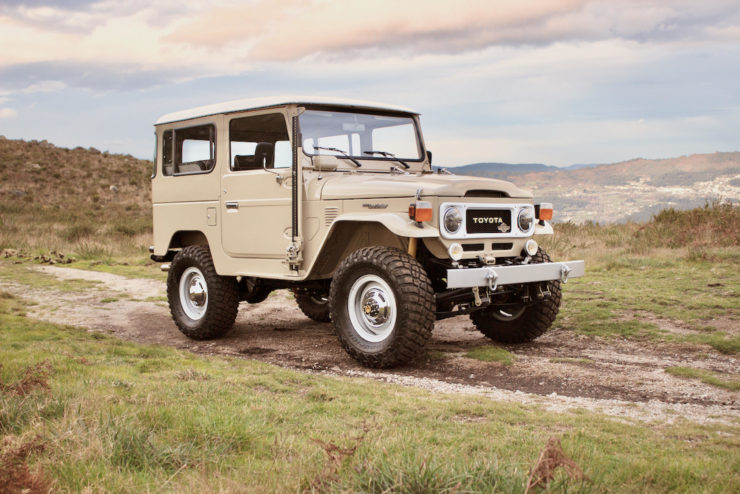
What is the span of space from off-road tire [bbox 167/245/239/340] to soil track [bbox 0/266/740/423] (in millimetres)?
155

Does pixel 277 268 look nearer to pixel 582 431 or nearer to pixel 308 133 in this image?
pixel 308 133

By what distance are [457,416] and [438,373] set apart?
1.86m

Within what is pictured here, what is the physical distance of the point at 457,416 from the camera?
4.54 meters

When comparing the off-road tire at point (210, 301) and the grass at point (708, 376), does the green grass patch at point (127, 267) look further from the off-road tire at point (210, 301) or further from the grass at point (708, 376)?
the grass at point (708, 376)

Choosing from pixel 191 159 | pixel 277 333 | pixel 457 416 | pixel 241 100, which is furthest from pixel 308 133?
pixel 457 416

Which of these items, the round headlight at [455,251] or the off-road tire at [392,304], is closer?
the off-road tire at [392,304]

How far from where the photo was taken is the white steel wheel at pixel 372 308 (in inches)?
256

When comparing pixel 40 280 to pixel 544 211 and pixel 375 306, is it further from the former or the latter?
pixel 544 211

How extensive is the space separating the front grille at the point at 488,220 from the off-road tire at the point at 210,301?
127 inches

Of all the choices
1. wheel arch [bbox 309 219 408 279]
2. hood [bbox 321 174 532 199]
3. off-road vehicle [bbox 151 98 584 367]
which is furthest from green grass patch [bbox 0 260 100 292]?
hood [bbox 321 174 532 199]

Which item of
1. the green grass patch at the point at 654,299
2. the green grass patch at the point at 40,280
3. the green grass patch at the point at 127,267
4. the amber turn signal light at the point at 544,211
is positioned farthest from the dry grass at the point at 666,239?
the green grass patch at the point at 40,280

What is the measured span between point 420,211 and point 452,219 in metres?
0.44

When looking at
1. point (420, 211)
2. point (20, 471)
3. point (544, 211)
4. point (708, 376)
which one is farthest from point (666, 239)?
point (20, 471)

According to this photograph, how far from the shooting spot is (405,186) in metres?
6.58
